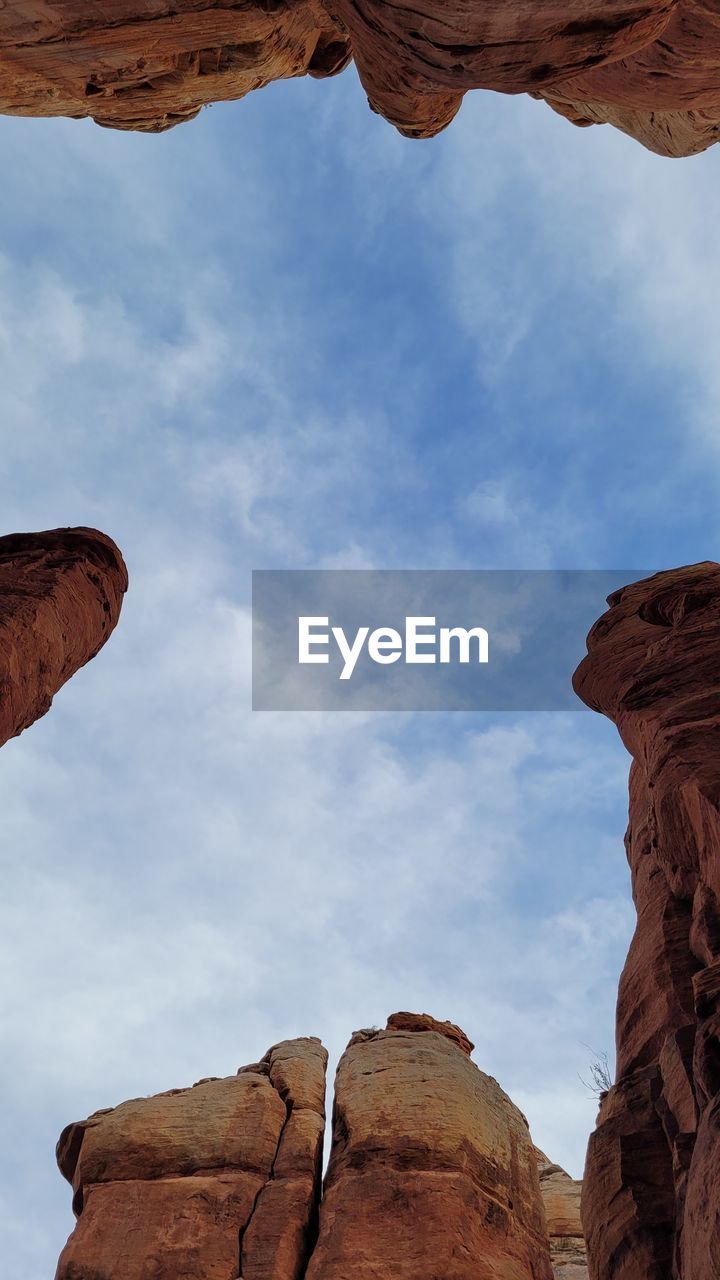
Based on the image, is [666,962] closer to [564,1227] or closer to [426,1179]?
[426,1179]

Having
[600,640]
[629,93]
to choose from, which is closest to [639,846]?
[600,640]

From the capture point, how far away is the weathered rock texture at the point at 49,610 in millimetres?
19469

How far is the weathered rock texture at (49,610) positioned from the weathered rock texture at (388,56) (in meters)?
2.25

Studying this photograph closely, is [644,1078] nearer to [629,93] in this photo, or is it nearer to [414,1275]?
[414,1275]

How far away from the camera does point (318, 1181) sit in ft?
67.5

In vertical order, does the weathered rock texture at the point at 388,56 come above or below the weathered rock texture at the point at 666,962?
above

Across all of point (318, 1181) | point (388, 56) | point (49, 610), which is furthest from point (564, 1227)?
point (388, 56)

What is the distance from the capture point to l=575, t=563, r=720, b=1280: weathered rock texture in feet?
38.3

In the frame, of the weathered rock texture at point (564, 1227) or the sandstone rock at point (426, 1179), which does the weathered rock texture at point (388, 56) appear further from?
the weathered rock texture at point (564, 1227)

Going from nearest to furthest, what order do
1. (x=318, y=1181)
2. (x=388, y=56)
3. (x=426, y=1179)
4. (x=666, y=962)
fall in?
(x=666, y=962) → (x=388, y=56) → (x=426, y=1179) → (x=318, y=1181)

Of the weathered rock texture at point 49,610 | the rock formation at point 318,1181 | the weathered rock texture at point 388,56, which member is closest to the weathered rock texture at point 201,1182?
the rock formation at point 318,1181

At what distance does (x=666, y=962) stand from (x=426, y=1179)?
277 inches

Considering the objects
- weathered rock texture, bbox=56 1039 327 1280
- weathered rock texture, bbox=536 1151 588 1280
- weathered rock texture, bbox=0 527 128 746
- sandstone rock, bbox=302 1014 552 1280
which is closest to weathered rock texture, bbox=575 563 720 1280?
sandstone rock, bbox=302 1014 552 1280

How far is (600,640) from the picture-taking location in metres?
21.5
